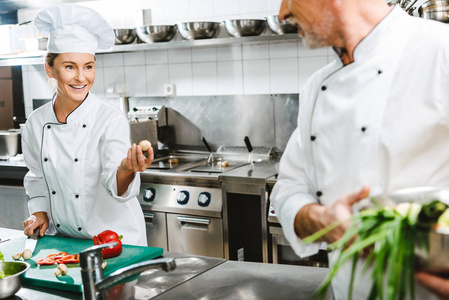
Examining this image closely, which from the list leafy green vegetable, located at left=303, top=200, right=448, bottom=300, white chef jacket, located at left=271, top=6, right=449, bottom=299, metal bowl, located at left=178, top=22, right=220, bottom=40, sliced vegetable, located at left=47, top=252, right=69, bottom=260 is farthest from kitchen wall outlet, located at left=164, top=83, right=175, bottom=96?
leafy green vegetable, located at left=303, top=200, right=448, bottom=300

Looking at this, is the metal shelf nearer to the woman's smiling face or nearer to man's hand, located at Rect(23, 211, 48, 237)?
the woman's smiling face

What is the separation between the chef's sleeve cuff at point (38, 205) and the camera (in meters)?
2.48

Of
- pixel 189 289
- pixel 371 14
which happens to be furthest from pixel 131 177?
pixel 371 14

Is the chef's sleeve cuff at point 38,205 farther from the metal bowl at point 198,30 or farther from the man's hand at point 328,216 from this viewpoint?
the metal bowl at point 198,30

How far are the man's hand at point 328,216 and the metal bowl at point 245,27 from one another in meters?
2.69

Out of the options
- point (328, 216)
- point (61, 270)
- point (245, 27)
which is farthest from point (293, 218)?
point (245, 27)

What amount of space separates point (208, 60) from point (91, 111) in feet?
7.00

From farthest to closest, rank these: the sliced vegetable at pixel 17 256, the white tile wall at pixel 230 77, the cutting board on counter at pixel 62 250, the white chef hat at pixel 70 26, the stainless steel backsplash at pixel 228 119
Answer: the white tile wall at pixel 230 77
the stainless steel backsplash at pixel 228 119
the white chef hat at pixel 70 26
the sliced vegetable at pixel 17 256
the cutting board on counter at pixel 62 250

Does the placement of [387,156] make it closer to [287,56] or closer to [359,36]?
[359,36]

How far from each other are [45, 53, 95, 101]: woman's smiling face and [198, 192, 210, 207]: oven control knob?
1555 mm

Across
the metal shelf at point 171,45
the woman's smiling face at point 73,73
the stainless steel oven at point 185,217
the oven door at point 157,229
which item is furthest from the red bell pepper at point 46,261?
the metal shelf at point 171,45

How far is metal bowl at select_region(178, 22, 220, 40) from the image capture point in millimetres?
4090

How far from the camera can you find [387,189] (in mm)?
1449

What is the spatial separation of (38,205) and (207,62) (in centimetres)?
234
